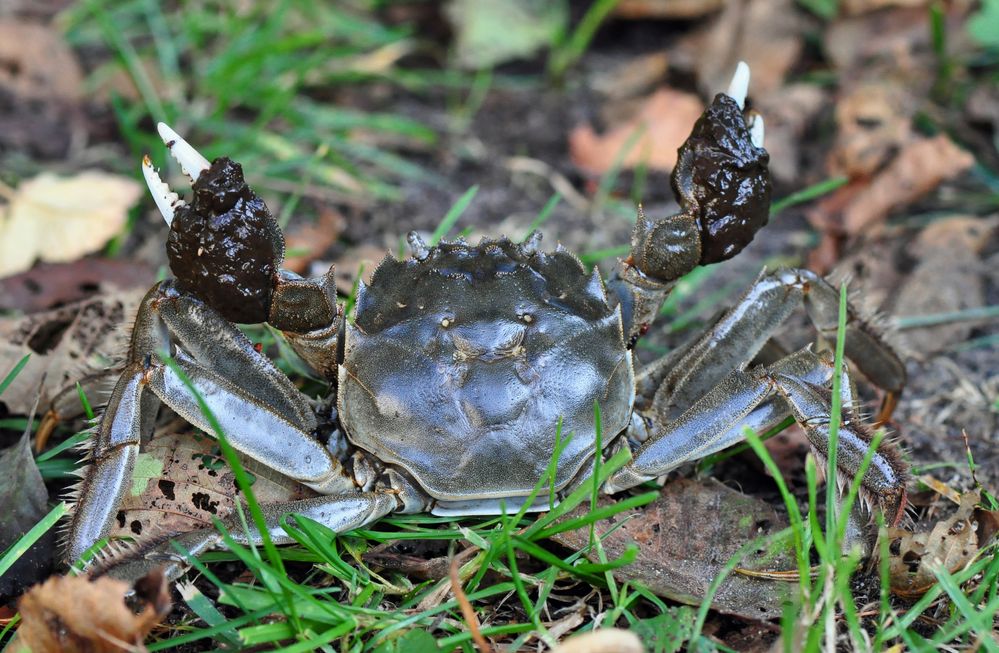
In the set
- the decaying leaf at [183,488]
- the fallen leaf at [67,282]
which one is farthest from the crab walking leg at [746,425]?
the fallen leaf at [67,282]

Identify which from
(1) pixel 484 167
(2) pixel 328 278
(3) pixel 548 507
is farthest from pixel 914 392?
(1) pixel 484 167

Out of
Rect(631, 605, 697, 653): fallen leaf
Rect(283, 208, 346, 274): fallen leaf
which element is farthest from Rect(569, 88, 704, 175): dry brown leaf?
Rect(631, 605, 697, 653): fallen leaf

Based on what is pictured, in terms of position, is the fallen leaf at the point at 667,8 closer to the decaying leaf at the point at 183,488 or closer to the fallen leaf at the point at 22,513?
the decaying leaf at the point at 183,488

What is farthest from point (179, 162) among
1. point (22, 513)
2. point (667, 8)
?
point (667, 8)

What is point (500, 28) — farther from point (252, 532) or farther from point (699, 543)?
point (252, 532)

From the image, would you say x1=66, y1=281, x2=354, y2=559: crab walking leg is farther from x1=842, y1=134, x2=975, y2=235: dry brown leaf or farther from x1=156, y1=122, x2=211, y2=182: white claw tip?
x1=842, y1=134, x2=975, y2=235: dry brown leaf

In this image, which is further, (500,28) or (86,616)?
(500,28)
